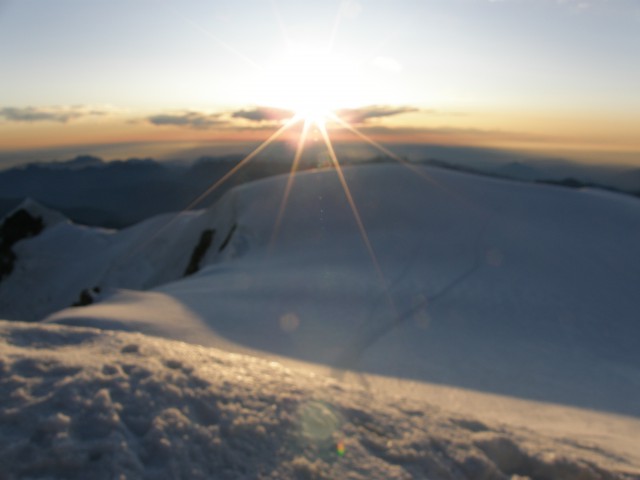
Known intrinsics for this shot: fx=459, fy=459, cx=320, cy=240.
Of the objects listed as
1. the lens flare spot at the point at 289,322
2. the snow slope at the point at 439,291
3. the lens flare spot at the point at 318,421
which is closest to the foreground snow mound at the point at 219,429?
the lens flare spot at the point at 318,421

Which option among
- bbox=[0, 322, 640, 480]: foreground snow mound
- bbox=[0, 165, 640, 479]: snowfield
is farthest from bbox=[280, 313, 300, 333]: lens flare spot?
bbox=[0, 322, 640, 480]: foreground snow mound

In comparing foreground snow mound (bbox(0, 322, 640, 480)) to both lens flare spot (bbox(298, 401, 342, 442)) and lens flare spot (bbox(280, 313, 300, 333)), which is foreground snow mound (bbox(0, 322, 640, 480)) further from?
lens flare spot (bbox(280, 313, 300, 333))

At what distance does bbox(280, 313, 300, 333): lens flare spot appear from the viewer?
598 centimetres

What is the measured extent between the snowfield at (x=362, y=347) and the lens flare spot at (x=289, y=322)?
0.09 feet

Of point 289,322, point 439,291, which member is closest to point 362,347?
point 289,322

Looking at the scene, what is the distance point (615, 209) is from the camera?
11.4 meters

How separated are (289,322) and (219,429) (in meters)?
4.57

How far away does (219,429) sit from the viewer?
167 centimetres

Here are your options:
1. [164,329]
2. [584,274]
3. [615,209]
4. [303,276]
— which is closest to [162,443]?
[164,329]

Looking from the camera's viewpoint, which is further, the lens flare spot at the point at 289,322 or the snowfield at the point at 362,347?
the lens flare spot at the point at 289,322

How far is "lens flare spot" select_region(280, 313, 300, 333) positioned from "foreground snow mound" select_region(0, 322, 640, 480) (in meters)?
3.78

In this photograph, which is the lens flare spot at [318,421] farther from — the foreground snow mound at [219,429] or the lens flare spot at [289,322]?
the lens flare spot at [289,322]

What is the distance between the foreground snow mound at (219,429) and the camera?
1514 millimetres

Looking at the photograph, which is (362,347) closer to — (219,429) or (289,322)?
(289,322)
